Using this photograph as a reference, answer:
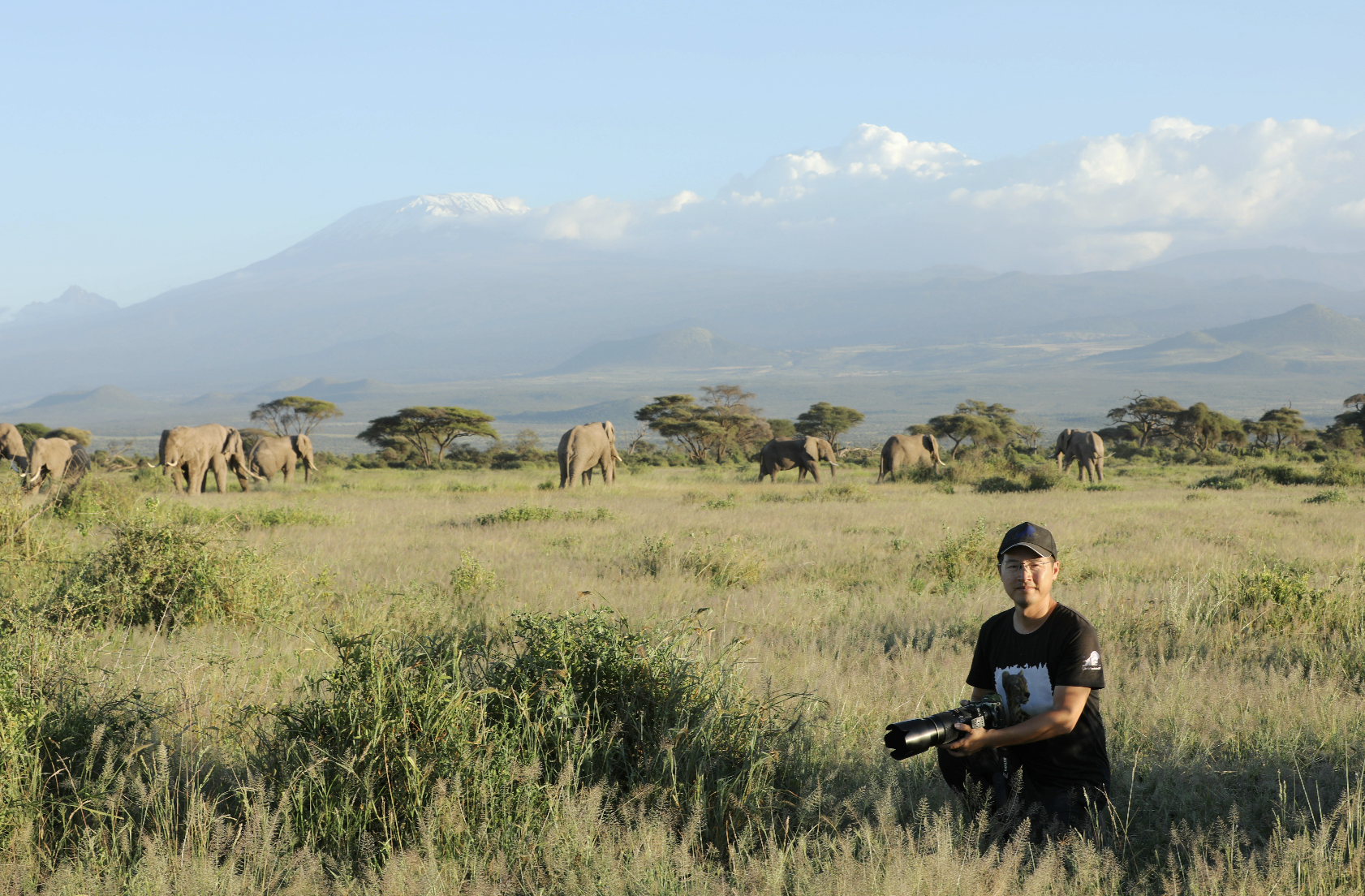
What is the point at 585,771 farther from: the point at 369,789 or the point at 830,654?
the point at 830,654

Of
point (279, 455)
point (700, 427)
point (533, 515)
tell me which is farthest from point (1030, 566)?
point (700, 427)

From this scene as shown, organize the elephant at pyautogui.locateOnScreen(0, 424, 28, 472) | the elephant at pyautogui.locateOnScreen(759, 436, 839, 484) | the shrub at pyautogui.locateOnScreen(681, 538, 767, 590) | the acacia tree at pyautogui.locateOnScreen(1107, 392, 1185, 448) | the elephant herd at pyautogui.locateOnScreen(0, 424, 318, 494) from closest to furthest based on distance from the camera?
the shrub at pyautogui.locateOnScreen(681, 538, 767, 590), the elephant herd at pyautogui.locateOnScreen(0, 424, 318, 494), the elephant at pyautogui.locateOnScreen(0, 424, 28, 472), the elephant at pyautogui.locateOnScreen(759, 436, 839, 484), the acacia tree at pyautogui.locateOnScreen(1107, 392, 1185, 448)

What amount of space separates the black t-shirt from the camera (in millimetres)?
91

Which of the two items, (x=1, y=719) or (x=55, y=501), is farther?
(x=55, y=501)

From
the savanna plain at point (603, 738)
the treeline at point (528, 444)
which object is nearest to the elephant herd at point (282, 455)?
Answer: the savanna plain at point (603, 738)

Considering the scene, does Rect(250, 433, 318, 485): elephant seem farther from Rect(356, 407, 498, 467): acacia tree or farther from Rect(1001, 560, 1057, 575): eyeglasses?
Rect(1001, 560, 1057, 575): eyeglasses

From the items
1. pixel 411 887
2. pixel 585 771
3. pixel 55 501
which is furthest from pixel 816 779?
pixel 55 501

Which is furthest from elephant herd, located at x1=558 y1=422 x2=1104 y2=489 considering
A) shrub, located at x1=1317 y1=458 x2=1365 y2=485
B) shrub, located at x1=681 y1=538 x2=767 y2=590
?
shrub, located at x1=681 y1=538 x2=767 y2=590

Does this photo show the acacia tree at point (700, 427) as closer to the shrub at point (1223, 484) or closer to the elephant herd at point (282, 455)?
the elephant herd at point (282, 455)

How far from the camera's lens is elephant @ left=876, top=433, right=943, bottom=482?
93.0 feet

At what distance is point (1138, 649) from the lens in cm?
655

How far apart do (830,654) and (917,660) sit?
56 centimetres

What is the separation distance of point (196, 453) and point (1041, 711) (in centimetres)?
2140

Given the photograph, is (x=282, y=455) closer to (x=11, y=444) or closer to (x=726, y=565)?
(x=11, y=444)
